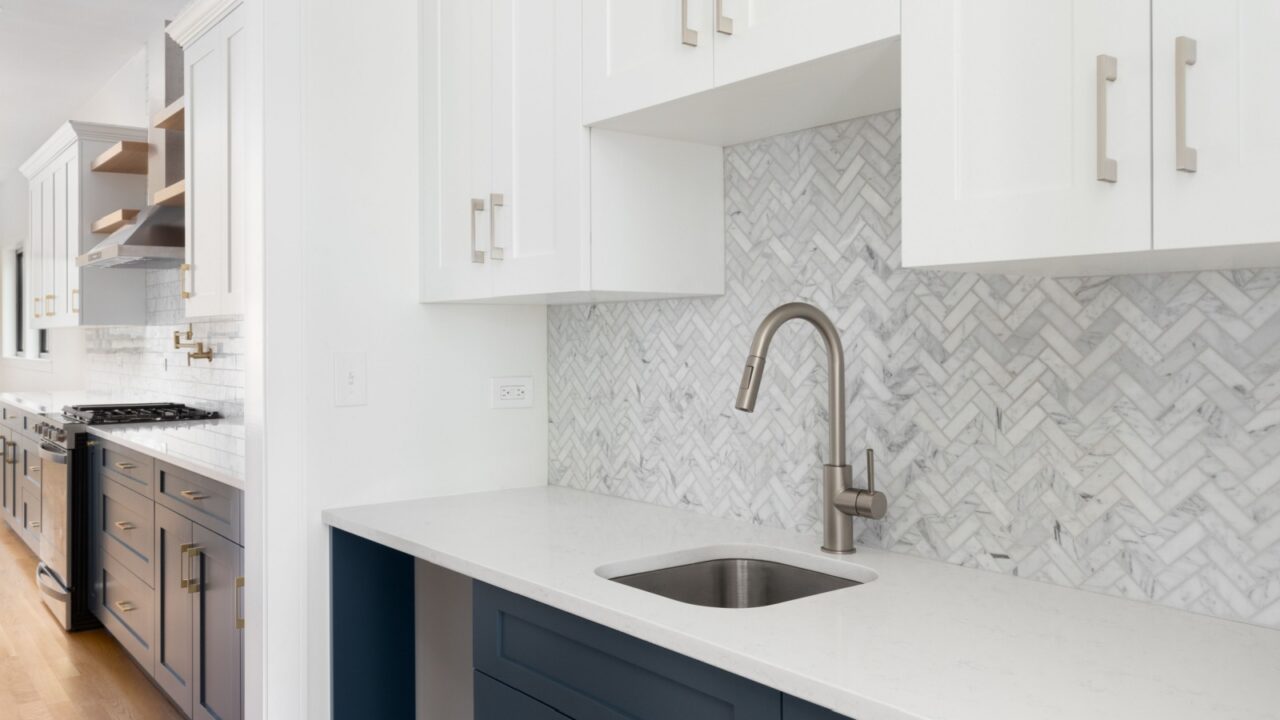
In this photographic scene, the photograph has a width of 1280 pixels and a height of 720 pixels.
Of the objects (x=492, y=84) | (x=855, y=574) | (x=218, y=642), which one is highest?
(x=492, y=84)

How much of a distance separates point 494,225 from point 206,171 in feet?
4.00

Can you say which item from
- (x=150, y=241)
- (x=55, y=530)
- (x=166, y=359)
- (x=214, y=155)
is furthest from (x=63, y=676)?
(x=214, y=155)

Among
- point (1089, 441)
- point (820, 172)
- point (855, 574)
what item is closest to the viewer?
point (1089, 441)

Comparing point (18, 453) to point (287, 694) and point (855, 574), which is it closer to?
point (287, 694)

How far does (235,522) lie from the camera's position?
262 cm

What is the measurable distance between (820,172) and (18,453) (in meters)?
5.55

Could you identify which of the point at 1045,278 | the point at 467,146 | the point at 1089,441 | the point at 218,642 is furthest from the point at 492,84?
the point at 218,642

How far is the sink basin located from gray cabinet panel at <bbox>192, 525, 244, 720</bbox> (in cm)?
140

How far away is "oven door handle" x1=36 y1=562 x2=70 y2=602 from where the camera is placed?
419cm

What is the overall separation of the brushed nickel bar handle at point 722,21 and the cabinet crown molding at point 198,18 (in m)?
1.50

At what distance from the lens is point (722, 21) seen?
1.51 meters

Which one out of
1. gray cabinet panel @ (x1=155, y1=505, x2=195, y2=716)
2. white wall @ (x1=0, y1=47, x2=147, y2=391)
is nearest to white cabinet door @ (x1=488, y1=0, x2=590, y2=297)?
gray cabinet panel @ (x1=155, y1=505, x2=195, y2=716)

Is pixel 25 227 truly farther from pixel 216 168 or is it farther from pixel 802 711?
pixel 802 711

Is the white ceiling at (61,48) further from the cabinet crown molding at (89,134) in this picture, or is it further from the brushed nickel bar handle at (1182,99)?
the brushed nickel bar handle at (1182,99)
